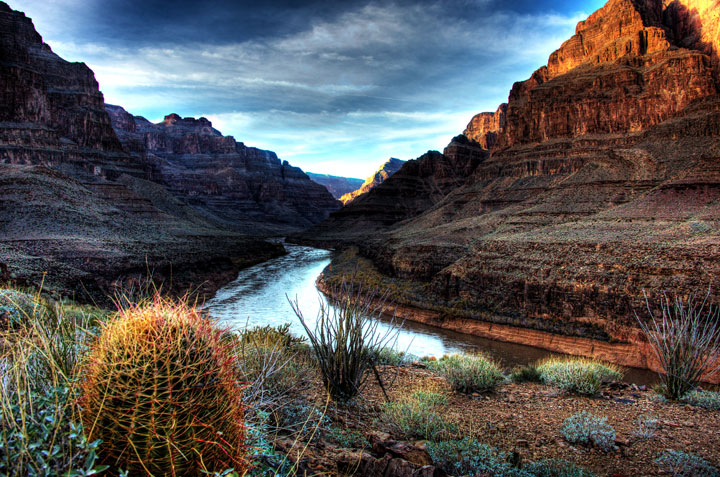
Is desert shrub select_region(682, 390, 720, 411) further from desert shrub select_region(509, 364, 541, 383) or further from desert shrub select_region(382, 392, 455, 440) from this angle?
desert shrub select_region(382, 392, 455, 440)

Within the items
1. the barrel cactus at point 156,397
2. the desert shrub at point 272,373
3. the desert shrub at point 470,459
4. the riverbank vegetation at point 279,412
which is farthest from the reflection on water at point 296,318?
the barrel cactus at point 156,397

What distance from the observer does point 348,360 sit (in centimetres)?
693

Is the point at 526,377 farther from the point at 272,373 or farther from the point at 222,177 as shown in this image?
the point at 222,177

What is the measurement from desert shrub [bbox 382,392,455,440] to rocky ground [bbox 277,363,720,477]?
131mm

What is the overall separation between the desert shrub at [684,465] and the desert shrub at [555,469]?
96 centimetres

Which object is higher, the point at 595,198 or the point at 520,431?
the point at 595,198

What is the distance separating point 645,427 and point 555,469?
2.71 metres

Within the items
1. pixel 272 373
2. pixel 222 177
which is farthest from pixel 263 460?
pixel 222 177

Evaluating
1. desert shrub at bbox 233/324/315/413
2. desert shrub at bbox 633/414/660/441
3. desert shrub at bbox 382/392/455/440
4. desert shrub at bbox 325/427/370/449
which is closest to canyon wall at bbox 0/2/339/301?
desert shrub at bbox 233/324/315/413

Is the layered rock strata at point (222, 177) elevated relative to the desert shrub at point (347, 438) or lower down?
elevated

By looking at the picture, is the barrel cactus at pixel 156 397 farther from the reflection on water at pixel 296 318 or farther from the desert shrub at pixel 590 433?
the reflection on water at pixel 296 318

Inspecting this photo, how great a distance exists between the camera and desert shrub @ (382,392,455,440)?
5.56 m

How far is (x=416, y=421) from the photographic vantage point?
5766 millimetres

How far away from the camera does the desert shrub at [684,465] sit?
454cm
